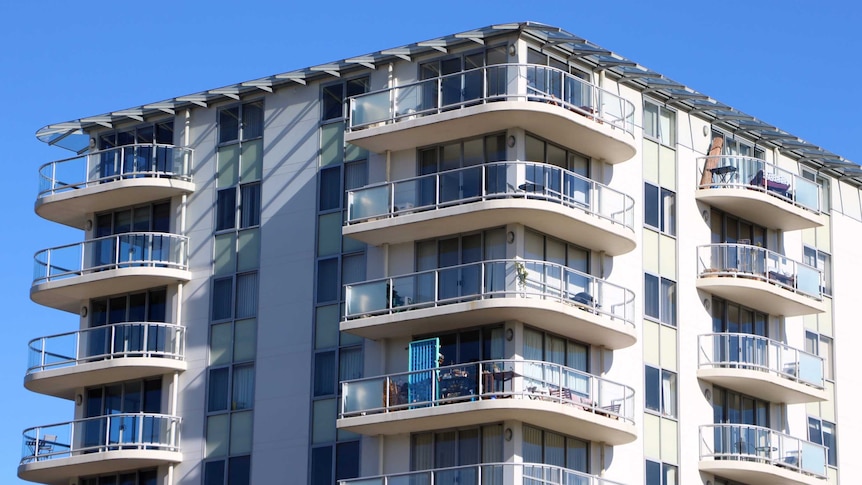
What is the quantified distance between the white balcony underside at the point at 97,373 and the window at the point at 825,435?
2085 centimetres

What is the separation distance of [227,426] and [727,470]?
1540cm

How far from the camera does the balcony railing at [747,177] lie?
67438 mm

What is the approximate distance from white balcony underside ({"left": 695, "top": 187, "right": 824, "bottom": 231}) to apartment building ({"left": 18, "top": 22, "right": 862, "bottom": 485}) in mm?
126

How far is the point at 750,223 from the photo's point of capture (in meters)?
69.1

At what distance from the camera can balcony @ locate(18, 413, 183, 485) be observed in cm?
6462

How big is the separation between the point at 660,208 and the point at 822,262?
948cm

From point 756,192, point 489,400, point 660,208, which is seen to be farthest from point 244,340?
point 756,192

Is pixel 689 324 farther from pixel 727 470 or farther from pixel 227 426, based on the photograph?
pixel 227 426

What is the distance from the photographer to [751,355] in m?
66.2

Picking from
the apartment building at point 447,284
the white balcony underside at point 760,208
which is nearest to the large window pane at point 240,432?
the apartment building at point 447,284

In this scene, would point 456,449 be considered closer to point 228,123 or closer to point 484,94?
point 484,94

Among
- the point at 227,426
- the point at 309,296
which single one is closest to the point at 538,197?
the point at 309,296

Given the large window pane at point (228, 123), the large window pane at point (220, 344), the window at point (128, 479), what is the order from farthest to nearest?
the large window pane at point (228, 123) < the window at point (128, 479) < the large window pane at point (220, 344)

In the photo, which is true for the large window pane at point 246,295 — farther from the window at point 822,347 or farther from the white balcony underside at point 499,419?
the window at point 822,347
